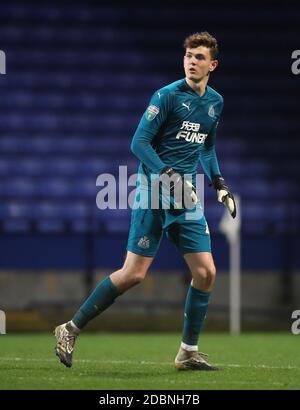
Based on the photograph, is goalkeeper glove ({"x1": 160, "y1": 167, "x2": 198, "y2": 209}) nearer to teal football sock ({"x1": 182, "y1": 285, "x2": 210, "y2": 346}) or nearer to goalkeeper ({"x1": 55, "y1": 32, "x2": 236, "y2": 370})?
goalkeeper ({"x1": 55, "y1": 32, "x2": 236, "y2": 370})

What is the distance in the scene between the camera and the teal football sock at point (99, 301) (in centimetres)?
613

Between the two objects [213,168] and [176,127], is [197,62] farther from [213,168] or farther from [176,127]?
[213,168]

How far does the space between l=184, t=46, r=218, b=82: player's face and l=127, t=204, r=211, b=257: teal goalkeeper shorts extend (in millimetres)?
828

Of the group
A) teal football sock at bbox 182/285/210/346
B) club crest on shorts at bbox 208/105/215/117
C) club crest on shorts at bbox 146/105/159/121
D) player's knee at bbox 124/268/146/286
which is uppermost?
club crest on shorts at bbox 208/105/215/117

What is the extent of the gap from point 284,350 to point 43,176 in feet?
22.4

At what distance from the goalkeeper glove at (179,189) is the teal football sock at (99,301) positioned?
655 mm

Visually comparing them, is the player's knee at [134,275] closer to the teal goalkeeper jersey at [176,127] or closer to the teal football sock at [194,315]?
the teal football sock at [194,315]

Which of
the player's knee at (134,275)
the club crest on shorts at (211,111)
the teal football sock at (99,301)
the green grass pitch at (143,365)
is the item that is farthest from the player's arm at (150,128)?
the green grass pitch at (143,365)

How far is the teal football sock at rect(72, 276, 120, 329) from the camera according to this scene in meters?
6.13

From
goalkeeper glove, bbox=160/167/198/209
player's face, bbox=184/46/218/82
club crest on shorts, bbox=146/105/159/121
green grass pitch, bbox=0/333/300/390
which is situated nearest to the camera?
green grass pitch, bbox=0/333/300/390

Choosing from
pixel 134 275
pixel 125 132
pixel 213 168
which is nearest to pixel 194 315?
pixel 134 275

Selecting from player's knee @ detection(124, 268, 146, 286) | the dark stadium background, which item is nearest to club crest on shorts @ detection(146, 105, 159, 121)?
player's knee @ detection(124, 268, 146, 286)

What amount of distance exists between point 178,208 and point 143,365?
4.08 feet
